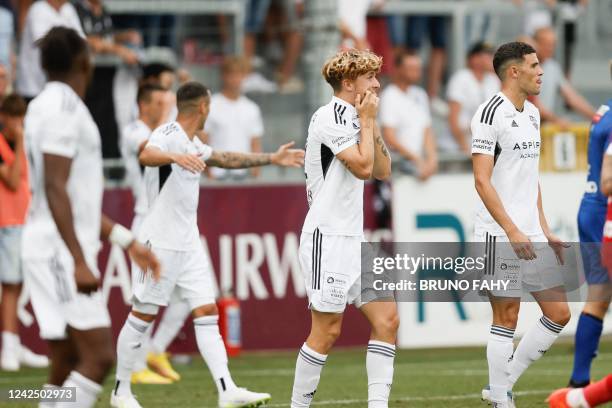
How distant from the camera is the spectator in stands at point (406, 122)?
15.3 metres

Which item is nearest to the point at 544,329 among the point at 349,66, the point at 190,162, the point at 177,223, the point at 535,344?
the point at 535,344

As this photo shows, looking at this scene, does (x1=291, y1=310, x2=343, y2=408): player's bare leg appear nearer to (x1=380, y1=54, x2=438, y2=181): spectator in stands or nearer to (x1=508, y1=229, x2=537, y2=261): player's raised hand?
(x1=508, y1=229, x2=537, y2=261): player's raised hand

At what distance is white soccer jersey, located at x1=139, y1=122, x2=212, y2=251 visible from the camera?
10156 mm

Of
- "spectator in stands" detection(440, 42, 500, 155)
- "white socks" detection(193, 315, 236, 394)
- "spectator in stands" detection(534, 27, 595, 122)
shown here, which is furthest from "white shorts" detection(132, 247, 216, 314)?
"spectator in stands" detection(534, 27, 595, 122)

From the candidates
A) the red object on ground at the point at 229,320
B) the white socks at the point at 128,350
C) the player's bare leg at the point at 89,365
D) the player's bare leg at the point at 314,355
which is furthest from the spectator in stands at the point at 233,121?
the player's bare leg at the point at 89,365

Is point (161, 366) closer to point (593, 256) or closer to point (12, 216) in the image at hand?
point (12, 216)

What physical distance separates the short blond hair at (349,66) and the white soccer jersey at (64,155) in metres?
1.80

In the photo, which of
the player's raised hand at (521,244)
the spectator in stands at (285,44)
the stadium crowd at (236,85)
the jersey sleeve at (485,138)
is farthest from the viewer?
the spectator in stands at (285,44)

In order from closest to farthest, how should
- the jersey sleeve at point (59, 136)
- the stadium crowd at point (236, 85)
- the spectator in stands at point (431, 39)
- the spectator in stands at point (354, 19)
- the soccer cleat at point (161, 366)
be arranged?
1. the jersey sleeve at point (59, 136)
2. the soccer cleat at point (161, 366)
3. the stadium crowd at point (236, 85)
4. the spectator in stands at point (354, 19)
5. the spectator in stands at point (431, 39)

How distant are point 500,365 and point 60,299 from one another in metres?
3.11

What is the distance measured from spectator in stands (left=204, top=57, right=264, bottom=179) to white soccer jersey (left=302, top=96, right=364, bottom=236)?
643 centimetres

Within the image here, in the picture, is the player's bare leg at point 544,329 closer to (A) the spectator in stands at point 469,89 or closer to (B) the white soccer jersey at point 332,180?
(B) the white soccer jersey at point 332,180

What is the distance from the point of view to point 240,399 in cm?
941

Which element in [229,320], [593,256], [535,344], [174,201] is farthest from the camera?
[229,320]
